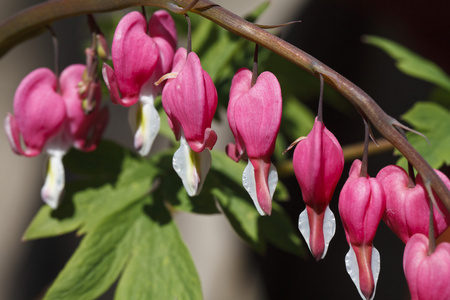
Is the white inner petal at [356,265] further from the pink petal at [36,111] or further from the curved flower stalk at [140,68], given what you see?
the pink petal at [36,111]

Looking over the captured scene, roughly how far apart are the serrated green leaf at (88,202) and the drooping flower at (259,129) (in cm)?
49

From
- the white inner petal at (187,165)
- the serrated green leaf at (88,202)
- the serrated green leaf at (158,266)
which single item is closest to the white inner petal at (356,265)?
the white inner petal at (187,165)

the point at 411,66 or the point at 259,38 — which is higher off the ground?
the point at 259,38

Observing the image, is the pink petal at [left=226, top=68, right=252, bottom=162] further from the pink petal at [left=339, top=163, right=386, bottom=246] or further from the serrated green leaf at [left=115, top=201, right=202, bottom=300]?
the serrated green leaf at [left=115, top=201, right=202, bottom=300]

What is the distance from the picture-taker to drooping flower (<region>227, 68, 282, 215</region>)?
0.67 metres

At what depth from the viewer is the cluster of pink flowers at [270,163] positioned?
2.10ft

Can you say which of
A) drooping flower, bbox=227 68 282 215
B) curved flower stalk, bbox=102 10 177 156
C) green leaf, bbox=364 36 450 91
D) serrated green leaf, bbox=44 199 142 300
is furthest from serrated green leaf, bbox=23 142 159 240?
green leaf, bbox=364 36 450 91

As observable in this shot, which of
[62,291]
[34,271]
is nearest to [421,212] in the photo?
[62,291]

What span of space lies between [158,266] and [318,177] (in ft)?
1.77

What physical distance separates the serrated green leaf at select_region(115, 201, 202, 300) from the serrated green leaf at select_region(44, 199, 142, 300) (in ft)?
0.06

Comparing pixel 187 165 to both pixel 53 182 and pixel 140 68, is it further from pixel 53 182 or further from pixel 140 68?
pixel 53 182

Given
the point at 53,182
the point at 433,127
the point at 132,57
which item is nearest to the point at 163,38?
the point at 132,57

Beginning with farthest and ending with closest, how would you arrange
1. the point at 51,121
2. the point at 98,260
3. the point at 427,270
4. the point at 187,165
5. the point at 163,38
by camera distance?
the point at 98,260
the point at 51,121
the point at 163,38
the point at 187,165
the point at 427,270

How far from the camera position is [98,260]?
3.52 ft
